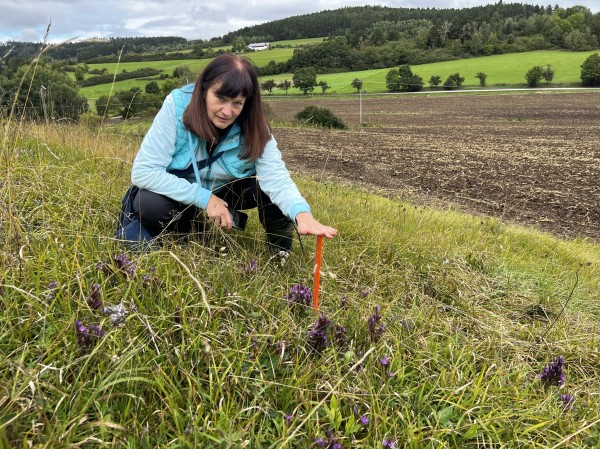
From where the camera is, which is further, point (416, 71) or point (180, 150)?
point (416, 71)

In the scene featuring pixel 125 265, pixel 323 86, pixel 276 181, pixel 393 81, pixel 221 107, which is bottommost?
pixel 125 265

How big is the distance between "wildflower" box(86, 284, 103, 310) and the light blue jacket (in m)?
1.11

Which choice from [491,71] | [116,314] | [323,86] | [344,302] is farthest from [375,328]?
[491,71]

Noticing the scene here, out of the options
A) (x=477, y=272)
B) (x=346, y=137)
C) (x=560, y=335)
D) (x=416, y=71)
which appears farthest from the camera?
(x=416, y=71)

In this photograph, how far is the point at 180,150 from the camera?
9.64ft

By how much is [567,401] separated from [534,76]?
64.5 meters

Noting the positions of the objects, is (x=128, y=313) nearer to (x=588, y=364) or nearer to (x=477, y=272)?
(x=588, y=364)

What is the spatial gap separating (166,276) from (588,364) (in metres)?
2.15

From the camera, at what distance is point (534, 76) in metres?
56.6

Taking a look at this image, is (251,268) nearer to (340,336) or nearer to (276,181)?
(340,336)

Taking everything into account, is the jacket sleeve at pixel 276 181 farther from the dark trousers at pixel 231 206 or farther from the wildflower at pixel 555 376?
the wildflower at pixel 555 376

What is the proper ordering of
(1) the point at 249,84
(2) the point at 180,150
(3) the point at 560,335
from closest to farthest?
(3) the point at 560,335 < (1) the point at 249,84 < (2) the point at 180,150

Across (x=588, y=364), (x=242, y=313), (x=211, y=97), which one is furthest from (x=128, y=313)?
(x=588, y=364)

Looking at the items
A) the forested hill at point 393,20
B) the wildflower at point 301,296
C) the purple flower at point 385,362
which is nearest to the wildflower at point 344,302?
the wildflower at point 301,296
